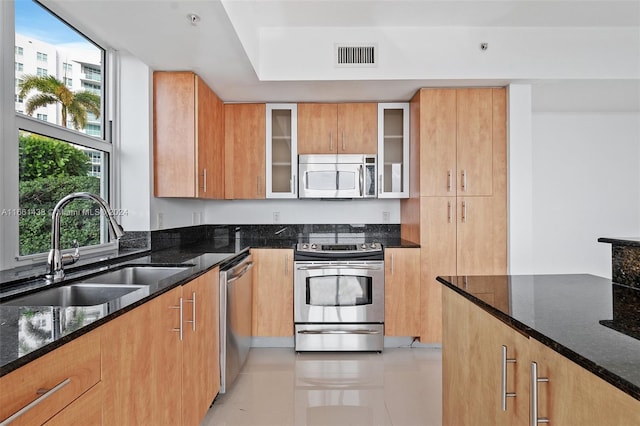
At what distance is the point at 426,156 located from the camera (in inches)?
130

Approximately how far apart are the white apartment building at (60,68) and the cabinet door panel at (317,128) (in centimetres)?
164

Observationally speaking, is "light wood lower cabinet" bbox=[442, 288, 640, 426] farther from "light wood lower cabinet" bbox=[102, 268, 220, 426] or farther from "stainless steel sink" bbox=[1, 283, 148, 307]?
"stainless steel sink" bbox=[1, 283, 148, 307]

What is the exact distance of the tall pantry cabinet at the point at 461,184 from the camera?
330 centimetres

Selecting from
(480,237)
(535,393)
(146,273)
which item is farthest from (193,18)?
(480,237)

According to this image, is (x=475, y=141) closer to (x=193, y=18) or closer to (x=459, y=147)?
(x=459, y=147)

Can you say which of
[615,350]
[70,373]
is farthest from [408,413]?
[70,373]

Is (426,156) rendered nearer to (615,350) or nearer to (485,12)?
(485,12)

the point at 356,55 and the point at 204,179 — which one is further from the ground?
the point at 356,55

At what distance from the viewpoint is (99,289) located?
175 centimetres

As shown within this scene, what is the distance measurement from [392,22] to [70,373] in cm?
288

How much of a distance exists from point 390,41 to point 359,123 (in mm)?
822

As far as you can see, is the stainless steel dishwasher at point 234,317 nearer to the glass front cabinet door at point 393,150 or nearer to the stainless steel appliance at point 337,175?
the stainless steel appliance at point 337,175

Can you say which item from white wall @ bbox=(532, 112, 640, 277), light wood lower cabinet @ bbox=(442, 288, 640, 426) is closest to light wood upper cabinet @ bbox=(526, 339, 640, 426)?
light wood lower cabinet @ bbox=(442, 288, 640, 426)

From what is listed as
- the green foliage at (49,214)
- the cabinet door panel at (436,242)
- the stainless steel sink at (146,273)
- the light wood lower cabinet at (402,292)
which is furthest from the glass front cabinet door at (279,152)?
the stainless steel sink at (146,273)
